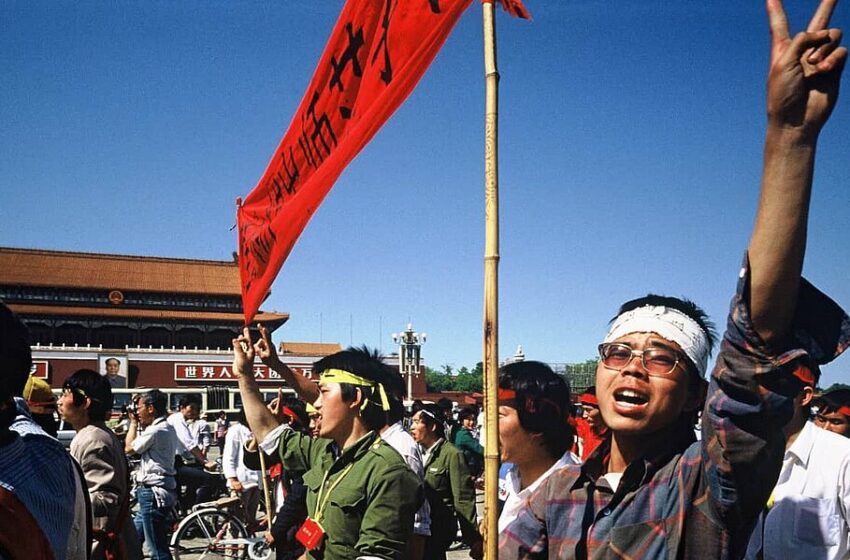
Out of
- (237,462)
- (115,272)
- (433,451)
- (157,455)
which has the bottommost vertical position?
(237,462)

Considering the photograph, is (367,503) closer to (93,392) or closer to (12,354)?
(12,354)

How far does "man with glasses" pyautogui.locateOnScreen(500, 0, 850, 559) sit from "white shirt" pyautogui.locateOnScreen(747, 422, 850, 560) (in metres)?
1.10

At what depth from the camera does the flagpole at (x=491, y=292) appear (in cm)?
177

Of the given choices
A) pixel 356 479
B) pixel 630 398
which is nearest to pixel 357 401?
pixel 356 479

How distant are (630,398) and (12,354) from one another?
54.5 inches

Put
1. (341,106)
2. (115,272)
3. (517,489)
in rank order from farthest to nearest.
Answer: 1. (115,272)
2. (517,489)
3. (341,106)

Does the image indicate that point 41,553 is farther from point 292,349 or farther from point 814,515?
point 292,349

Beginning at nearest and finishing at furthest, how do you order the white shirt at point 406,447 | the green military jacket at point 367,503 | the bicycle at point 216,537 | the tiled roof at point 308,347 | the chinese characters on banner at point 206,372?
1. the green military jacket at point 367,503
2. the white shirt at point 406,447
3. the bicycle at point 216,537
4. the chinese characters on banner at point 206,372
5. the tiled roof at point 308,347

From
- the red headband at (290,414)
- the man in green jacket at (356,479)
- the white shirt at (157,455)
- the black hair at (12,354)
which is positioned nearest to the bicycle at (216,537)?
the white shirt at (157,455)

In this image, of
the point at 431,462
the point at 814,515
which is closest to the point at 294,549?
the point at 431,462

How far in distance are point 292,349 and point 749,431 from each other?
46.3 meters

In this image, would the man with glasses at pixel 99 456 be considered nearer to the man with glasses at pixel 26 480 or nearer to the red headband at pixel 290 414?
the man with glasses at pixel 26 480

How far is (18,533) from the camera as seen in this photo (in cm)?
153

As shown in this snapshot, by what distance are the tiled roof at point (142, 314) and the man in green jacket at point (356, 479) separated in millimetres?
33529
